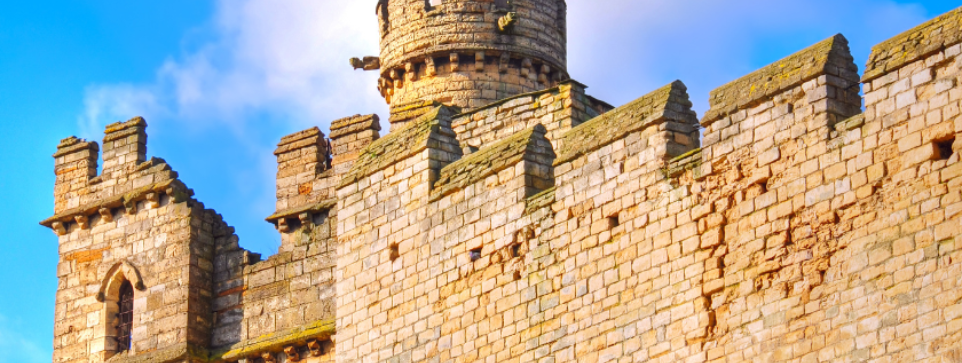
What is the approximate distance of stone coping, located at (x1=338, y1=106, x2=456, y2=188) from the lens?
19.5 m

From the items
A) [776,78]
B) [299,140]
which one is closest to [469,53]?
[299,140]

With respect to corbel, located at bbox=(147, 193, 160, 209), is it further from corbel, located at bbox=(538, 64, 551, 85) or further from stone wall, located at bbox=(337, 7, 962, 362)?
corbel, located at bbox=(538, 64, 551, 85)

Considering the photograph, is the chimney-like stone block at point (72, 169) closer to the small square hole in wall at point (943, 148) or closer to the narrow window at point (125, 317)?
the narrow window at point (125, 317)

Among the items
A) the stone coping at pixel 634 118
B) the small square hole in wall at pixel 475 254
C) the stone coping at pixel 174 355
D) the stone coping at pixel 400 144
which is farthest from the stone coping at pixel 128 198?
the stone coping at pixel 634 118

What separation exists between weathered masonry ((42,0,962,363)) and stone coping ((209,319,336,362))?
25 millimetres

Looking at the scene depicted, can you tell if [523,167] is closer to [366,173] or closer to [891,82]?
[366,173]

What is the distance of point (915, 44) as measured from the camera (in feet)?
49.9

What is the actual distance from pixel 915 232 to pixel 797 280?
110cm

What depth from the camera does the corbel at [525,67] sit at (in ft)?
80.5

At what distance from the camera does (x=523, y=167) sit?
18047 millimetres

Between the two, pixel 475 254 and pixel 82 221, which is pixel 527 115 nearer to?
pixel 475 254

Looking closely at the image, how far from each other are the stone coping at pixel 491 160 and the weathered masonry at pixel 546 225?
0.08 feet

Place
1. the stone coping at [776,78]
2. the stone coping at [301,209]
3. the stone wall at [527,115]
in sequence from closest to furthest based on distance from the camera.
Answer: the stone coping at [776,78] → the stone wall at [527,115] → the stone coping at [301,209]

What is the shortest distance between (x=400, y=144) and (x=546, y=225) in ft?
7.78
